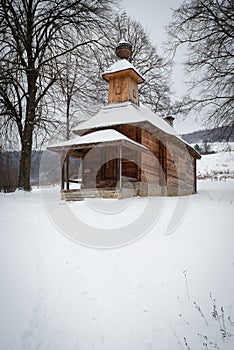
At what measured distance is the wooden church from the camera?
428 inches

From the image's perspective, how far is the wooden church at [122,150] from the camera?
1086cm

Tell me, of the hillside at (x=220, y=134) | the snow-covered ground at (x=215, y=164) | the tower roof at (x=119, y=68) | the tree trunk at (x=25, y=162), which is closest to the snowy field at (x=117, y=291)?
the hillside at (x=220, y=134)

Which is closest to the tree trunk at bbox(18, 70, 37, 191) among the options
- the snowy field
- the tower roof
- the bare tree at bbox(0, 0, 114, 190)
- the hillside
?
the bare tree at bbox(0, 0, 114, 190)

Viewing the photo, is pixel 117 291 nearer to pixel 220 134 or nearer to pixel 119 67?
pixel 220 134

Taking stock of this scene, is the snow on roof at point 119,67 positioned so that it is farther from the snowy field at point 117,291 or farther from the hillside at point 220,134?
the snowy field at point 117,291

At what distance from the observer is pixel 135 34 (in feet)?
65.8

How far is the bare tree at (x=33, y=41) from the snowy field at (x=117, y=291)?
8.35m

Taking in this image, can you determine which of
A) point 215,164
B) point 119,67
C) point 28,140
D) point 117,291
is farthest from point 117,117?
point 215,164

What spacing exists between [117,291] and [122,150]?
8878 millimetres

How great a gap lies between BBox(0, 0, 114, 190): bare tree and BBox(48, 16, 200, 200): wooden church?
226cm

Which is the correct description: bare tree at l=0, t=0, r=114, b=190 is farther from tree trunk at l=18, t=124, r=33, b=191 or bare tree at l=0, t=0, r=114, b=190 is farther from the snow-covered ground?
the snow-covered ground

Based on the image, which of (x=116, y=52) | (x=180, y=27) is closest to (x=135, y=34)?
(x=116, y=52)

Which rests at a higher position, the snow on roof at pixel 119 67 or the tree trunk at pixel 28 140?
the snow on roof at pixel 119 67

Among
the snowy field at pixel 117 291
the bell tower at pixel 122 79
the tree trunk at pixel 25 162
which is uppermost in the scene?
the bell tower at pixel 122 79
